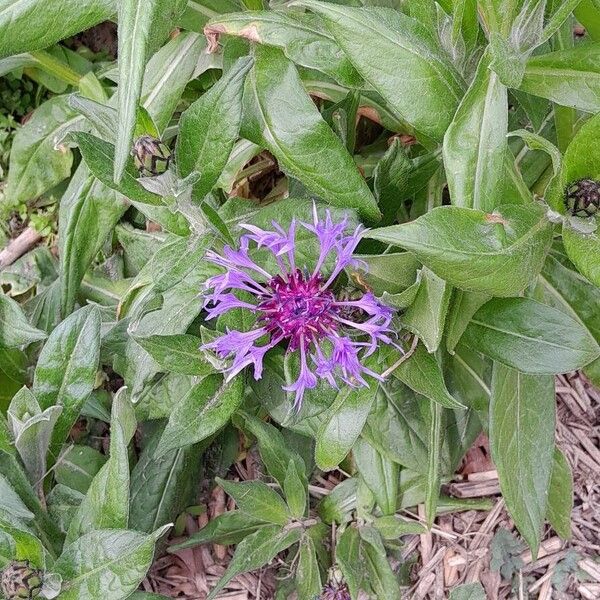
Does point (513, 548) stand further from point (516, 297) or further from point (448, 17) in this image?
point (448, 17)

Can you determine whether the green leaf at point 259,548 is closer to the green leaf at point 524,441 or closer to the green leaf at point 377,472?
the green leaf at point 377,472

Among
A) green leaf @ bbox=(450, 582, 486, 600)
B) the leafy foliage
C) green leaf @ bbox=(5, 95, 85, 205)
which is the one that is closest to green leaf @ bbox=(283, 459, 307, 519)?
the leafy foliage

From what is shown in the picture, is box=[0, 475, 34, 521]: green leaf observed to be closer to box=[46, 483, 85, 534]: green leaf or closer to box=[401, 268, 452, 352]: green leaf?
box=[46, 483, 85, 534]: green leaf

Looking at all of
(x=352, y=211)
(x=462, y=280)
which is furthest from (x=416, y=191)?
(x=462, y=280)

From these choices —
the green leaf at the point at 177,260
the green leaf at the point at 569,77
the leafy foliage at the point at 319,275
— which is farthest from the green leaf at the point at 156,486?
the green leaf at the point at 569,77

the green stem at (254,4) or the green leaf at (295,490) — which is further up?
the green stem at (254,4)

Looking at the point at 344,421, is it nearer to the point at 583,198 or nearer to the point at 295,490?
the point at 295,490
